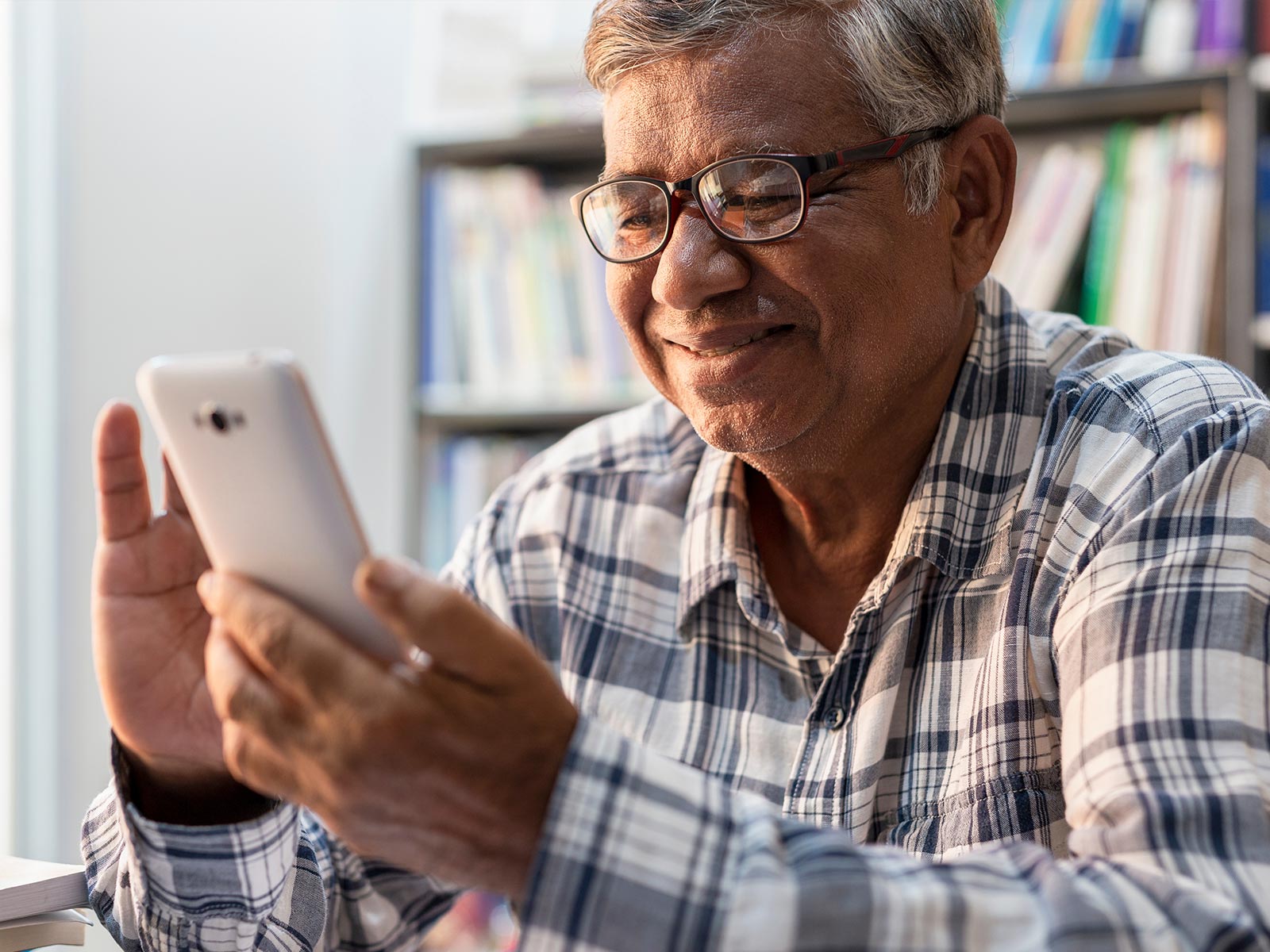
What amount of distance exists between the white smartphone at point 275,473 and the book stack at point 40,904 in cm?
36

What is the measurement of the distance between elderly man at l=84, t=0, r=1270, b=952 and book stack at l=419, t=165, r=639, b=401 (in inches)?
35.5

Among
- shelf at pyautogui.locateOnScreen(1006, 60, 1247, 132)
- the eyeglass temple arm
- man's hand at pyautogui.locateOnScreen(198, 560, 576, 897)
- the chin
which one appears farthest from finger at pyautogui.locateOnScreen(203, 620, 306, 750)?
shelf at pyautogui.locateOnScreen(1006, 60, 1247, 132)

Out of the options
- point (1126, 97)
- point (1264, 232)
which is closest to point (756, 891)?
point (1264, 232)

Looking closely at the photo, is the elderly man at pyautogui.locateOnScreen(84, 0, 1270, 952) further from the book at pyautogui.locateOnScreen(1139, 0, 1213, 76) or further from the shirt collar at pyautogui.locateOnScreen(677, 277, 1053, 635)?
the book at pyautogui.locateOnScreen(1139, 0, 1213, 76)

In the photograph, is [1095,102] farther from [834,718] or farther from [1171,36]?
[834,718]

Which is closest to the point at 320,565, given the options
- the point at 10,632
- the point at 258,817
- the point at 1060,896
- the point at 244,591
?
the point at 244,591

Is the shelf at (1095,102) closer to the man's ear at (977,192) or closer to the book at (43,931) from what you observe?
the man's ear at (977,192)

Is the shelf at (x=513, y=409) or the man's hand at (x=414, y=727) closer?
the man's hand at (x=414, y=727)

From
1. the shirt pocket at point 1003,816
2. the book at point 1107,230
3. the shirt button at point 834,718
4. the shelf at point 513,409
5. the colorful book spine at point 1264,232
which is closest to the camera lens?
the shirt pocket at point 1003,816

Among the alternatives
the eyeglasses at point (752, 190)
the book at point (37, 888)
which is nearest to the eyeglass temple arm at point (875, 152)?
the eyeglasses at point (752, 190)

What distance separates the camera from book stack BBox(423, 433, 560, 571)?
2.35 m

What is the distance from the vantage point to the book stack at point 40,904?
888mm

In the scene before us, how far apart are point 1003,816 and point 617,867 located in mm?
425

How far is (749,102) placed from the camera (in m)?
1.05
